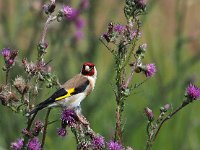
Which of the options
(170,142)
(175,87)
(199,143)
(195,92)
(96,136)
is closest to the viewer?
(96,136)

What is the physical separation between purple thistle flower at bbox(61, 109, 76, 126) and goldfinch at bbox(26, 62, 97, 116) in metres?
0.12

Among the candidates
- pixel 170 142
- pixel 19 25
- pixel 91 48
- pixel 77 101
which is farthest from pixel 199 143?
pixel 77 101

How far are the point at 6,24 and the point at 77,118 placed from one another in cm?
368

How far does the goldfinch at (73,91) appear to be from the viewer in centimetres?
374

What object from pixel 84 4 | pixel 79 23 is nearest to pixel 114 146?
pixel 84 4

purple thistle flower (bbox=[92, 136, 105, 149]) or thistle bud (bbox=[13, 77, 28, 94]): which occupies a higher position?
thistle bud (bbox=[13, 77, 28, 94])

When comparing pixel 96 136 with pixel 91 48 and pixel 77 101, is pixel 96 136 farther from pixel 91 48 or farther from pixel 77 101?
pixel 91 48

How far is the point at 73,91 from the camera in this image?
12.7 feet

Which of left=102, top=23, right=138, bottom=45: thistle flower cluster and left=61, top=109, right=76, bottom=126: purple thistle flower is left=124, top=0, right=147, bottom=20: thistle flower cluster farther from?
left=61, top=109, right=76, bottom=126: purple thistle flower

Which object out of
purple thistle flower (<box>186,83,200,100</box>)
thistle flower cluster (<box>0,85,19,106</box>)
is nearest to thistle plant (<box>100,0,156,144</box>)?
purple thistle flower (<box>186,83,200,100</box>)

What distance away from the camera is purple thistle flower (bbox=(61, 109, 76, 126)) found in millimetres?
3508

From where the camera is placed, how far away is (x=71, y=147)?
8523 millimetres

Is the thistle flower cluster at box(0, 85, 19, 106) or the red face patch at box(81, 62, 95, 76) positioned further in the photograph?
the red face patch at box(81, 62, 95, 76)

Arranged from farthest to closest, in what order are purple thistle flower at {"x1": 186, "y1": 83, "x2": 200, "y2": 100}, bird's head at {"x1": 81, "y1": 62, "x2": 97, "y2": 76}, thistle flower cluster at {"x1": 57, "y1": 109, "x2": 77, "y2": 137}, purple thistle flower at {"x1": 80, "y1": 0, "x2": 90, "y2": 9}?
purple thistle flower at {"x1": 80, "y1": 0, "x2": 90, "y2": 9} → bird's head at {"x1": 81, "y1": 62, "x2": 97, "y2": 76} → purple thistle flower at {"x1": 186, "y1": 83, "x2": 200, "y2": 100} → thistle flower cluster at {"x1": 57, "y1": 109, "x2": 77, "y2": 137}
